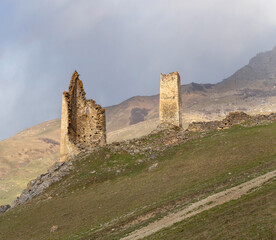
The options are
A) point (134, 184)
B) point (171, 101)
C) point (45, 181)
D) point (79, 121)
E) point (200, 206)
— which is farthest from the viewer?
point (171, 101)

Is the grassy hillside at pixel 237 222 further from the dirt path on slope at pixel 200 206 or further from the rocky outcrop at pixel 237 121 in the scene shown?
the rocky outcrop at pixel 237 121

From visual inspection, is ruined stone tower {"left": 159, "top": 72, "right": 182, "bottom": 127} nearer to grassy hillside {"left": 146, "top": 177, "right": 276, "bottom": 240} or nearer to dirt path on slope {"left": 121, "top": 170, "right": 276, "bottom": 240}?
dirt path on slope {"left": 121, "top": 170, "right": 276, "bottom": 240}

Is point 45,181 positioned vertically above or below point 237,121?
below

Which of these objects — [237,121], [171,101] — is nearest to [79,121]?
[171,101]

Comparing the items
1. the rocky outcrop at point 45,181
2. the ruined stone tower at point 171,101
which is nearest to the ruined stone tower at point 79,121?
the rocky outcrop at point 45,181

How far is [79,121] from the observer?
152ft

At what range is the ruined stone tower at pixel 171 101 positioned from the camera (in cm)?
5034

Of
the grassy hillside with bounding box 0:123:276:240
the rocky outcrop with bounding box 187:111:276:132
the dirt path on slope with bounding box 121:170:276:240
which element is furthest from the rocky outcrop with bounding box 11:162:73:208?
the dirt path on slope with bounding box 121:170:276:240

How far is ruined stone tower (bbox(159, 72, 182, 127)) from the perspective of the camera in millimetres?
50344

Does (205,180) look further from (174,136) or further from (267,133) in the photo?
(174,136)

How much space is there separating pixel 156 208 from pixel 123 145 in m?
19.8

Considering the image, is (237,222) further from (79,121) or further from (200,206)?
(79,121)

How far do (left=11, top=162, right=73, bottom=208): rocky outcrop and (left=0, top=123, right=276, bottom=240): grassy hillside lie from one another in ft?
3.72

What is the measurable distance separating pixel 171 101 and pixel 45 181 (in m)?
22.2
